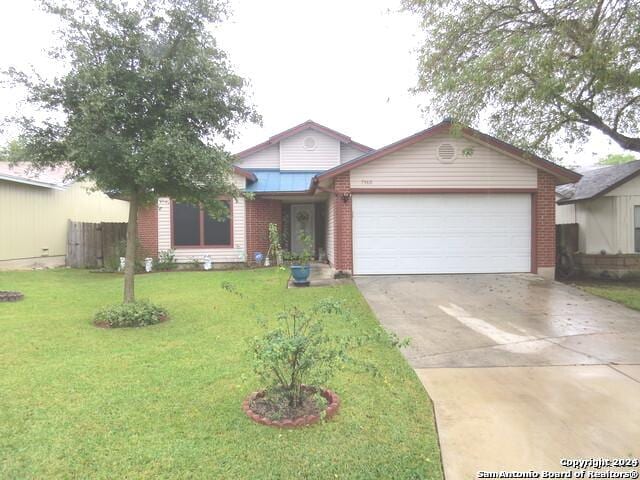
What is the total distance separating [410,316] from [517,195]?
20.5 ft

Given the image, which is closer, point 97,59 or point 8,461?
point 8,461

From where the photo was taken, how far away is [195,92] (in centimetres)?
639

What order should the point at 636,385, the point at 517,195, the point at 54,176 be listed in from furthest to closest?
the point at 54,176 < the point at 517,195 < the point at 636,385

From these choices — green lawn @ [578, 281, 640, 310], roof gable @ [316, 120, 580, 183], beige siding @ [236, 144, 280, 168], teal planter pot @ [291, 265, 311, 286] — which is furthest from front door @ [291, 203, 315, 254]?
green lawn @ [578, 281, 640, 310]

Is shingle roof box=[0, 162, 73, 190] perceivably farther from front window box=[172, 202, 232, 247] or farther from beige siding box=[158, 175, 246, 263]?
front window box=[172, 202, 232, 247]

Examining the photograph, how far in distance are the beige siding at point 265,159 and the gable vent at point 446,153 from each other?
7.78m

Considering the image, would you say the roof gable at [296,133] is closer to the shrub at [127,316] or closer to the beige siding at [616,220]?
the beige siding at [616,220]

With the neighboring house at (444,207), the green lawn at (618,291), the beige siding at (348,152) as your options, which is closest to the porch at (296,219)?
the beige siding at (348,152)

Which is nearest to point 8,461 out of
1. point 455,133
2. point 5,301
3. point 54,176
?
point 5,301

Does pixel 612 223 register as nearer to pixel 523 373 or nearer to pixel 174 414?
pixel 523 373

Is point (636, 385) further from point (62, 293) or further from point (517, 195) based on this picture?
point (62, 293)

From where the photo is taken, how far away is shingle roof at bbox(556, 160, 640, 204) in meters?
12.1

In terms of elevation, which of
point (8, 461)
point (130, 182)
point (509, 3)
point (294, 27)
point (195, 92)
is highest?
point (294, 27)

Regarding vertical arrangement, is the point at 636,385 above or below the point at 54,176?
below
